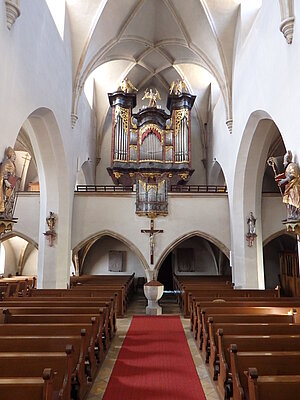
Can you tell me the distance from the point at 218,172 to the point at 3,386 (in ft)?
52.0

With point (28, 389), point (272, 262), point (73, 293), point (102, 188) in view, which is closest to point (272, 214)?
point (272, 262)

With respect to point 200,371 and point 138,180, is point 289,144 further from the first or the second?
point 138,180

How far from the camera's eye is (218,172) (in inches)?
695

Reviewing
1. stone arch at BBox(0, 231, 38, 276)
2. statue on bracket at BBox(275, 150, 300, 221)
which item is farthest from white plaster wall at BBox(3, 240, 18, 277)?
statue on bracket at BBox(275, 150, 300, 221)

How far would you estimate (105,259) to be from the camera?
18516 millimetres

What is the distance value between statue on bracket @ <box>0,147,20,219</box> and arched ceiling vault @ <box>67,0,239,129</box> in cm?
637

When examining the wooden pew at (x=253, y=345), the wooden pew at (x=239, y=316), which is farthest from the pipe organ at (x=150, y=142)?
the wooden pew at (x=253, y=345)

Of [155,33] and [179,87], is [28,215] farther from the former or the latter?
[155,33]

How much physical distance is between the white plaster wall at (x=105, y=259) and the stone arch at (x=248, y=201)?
6.75 meters

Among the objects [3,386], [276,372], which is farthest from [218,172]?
[3,386]

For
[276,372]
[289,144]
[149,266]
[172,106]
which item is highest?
[172,106]

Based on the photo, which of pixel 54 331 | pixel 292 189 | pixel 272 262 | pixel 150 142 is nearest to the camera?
pixel 54 331

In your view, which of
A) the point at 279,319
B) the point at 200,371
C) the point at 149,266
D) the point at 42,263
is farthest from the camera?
the point at 149,266

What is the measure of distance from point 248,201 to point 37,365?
1058 cm
